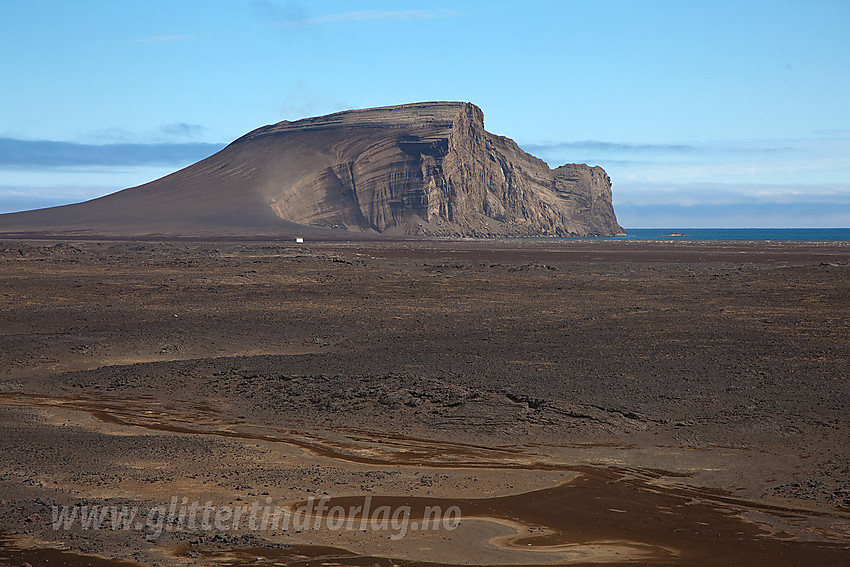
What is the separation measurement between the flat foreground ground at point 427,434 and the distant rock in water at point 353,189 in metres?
114

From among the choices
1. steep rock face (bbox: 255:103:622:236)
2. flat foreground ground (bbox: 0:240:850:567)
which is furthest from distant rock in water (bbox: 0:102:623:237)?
flat foreground ground (bbox: 0:240:850:567)

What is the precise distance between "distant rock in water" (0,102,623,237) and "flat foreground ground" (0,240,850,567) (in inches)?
4493

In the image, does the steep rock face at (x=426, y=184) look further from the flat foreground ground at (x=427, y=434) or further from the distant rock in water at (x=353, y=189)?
the flat foreground ground at (x=427, y=434)

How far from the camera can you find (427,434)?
480 inches

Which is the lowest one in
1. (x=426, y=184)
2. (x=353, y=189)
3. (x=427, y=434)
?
(x=427, y=434)

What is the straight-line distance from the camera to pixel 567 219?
186250 mm

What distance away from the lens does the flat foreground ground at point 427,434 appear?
25.5ft

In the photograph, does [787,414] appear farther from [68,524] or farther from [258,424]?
[68,524]

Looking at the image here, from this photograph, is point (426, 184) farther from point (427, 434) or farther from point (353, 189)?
point (427, 434)

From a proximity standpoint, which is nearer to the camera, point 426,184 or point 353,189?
point 426,184

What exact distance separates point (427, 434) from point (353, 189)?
14832 centimetres

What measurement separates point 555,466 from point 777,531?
2933mm

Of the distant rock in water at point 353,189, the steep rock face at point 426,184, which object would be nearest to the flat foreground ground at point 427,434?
the distant rock in water at point 353,189

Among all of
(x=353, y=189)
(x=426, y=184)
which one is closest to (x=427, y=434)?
(x=426, y=184)
